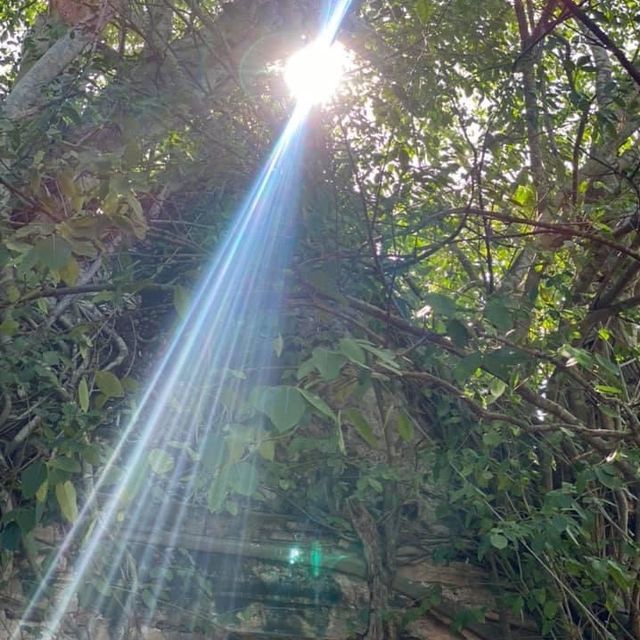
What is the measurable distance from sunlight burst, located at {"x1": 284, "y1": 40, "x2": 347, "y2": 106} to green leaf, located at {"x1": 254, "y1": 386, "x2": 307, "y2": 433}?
1.12 m

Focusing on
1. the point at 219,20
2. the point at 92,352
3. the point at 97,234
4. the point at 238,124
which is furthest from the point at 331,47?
the point at 92,352

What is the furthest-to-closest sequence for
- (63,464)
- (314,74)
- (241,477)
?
(314,74)
(63,464)
(241,477)

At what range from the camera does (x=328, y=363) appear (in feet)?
3.60

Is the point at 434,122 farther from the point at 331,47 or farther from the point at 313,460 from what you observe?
the point at 313,460

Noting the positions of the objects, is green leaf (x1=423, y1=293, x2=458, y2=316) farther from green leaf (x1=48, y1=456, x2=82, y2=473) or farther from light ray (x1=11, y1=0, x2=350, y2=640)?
green leaf (x1=48, y1=456, x2=82, y2=473)

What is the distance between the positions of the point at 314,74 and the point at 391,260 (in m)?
0.55

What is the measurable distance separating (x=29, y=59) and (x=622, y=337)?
2.47 meters

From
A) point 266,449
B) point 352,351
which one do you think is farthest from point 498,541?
point 352,351

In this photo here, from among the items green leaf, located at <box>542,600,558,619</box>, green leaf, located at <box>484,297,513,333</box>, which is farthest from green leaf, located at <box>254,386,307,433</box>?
green leaf, located at <box>542,600,558,619</box>

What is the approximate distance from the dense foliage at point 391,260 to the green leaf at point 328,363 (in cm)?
45

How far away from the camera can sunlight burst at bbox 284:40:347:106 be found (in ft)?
6.48

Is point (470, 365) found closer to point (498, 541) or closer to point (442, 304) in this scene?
point (442, 304)

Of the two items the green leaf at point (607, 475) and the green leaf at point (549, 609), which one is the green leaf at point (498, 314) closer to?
the green leaf at point (607, 475)

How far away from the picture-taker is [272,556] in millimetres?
2479
